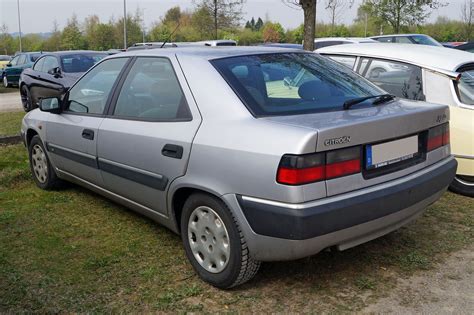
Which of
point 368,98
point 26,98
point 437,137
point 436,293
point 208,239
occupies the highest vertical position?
point 368,98

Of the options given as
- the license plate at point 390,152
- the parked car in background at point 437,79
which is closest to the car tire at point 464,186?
the parked car in background at point 437,79

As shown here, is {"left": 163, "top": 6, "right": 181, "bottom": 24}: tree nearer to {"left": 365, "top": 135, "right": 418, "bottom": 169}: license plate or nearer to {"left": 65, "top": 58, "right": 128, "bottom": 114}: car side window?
{"left": 65, "top": 58, "right": 128, "bottom": 114}: car side window

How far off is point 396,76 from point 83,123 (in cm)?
324

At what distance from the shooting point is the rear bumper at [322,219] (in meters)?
2.67

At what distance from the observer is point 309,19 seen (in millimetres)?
8422

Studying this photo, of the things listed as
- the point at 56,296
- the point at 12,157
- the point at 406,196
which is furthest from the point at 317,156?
the point at 12,157

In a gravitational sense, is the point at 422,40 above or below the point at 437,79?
above

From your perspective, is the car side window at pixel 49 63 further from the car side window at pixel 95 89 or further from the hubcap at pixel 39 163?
→ the car side window at pixel 95 89

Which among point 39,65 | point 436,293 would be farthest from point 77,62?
point 436,293

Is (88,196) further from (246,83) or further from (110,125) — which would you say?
(246,83)

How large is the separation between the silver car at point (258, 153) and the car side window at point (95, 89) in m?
0.05

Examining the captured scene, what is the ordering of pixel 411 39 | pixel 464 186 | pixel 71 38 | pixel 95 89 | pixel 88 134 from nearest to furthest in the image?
pixel 88 134
pixel 95 89
pixel 464 186
pixel 411 39
pixel 71 38

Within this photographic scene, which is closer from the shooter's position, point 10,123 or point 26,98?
point 10,123

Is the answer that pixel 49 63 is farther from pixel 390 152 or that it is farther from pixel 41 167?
pixel 390 152
